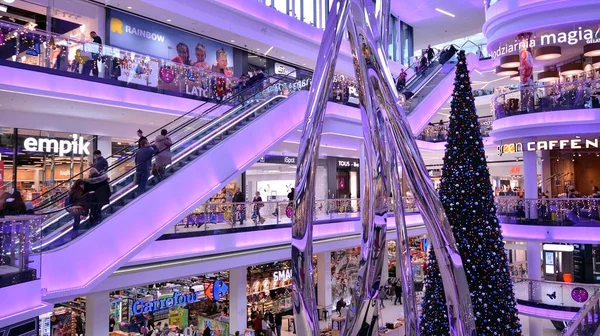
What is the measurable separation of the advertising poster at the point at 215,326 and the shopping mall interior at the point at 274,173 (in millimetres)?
64

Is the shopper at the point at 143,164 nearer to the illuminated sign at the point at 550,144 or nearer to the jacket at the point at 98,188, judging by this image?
the jacket at the point at 98,188

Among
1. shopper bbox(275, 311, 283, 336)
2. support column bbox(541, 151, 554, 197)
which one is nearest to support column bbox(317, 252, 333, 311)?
shopper bbox(275, 311, 283, 336)

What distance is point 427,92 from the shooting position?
2066 centimetres

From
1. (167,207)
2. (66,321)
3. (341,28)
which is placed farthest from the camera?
(66,321)

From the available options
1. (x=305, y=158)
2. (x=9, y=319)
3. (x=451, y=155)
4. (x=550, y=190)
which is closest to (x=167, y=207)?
(x=9, y=319)

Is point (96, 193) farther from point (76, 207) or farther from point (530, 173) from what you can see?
point (530, 173)

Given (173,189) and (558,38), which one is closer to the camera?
(173,189)

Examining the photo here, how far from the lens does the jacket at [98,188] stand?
841 centimetres

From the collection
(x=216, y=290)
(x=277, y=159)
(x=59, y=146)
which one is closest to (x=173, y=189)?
(x=59, y=146)

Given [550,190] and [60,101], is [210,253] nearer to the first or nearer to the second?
[60,101]

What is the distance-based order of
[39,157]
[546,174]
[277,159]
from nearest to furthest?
[39,157], [546,174], [277,159]

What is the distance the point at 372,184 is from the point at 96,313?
9.48 metres

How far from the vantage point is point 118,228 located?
8.52m

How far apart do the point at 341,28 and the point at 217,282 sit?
13381 mm
